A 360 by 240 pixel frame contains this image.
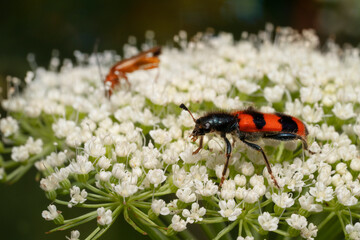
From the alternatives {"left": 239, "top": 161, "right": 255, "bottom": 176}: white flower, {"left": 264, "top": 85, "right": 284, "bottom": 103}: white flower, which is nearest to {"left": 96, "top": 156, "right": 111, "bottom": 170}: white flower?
{"left": 239, "top": 161, "right": 255, "bottom": 176}: white flower

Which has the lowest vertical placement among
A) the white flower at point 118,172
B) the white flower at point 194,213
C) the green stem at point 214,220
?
the green stem at point 214,220

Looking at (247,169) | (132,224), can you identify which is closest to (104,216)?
(132,224)

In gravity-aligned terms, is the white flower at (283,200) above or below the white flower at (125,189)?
below

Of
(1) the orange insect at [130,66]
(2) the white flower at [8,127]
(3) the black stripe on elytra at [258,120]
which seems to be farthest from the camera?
(1) the orange insect at [130,66]

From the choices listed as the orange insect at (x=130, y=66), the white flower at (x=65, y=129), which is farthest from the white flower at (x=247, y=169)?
the orange insect at (x=130, y=66)

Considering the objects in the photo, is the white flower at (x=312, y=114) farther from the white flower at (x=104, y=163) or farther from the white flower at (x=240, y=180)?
the white flower at (x=104, y=163)

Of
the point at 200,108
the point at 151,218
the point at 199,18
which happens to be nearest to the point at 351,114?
the point at 200,108

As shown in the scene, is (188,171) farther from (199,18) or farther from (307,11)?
(199,18)

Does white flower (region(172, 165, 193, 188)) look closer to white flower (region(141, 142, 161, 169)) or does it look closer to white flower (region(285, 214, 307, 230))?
white flower (region(141, 142, 161, 169))
